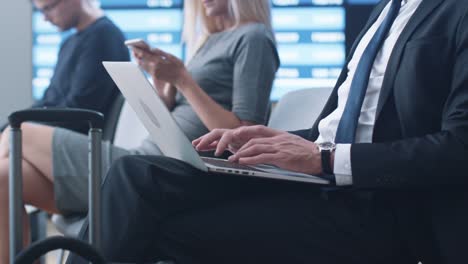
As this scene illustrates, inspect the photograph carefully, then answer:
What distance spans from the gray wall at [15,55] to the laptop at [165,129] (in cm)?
268

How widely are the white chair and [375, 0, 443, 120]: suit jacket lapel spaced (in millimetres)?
569

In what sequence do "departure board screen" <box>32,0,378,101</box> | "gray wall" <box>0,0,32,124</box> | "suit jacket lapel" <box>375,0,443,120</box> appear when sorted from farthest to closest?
"gray wall" <box>0,0,32,124</box>, "departure board screen" <box>32,0,378,101</box>, "suit jacket lapel" <box>375,0,443,120</box>

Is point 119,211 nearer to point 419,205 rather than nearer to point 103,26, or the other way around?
point 419,205

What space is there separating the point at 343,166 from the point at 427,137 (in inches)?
5.5

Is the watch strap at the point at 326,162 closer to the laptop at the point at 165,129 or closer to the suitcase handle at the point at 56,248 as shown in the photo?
the laptop at the point at 165,129

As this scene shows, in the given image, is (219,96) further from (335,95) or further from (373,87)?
(373,87)

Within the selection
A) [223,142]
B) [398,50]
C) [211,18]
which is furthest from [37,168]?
[398,50]

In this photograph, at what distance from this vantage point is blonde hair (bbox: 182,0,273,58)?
2.17m

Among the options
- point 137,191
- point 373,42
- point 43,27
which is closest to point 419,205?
point 373,42

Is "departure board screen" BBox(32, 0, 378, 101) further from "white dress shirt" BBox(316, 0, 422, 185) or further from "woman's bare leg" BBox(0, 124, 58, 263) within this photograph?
"white dress shirt" BBox(316, 0, 422, 185)

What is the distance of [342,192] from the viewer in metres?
1.26

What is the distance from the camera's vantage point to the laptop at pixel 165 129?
113 cm

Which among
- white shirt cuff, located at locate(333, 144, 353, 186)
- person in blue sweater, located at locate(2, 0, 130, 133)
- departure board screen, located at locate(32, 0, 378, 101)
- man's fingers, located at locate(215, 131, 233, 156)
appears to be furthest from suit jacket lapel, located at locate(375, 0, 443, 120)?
departure board screen, located at locate(32, 0, 378, 101)

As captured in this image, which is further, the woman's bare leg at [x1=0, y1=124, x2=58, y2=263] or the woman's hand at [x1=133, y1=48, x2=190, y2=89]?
the woman's bare leg at [x1=0, y1=124, x2=58, y2=263]
